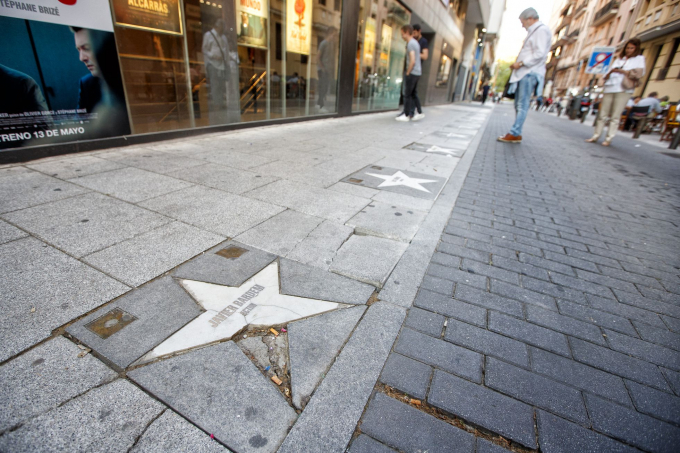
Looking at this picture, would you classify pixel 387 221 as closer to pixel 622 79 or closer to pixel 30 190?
pixel 30 190

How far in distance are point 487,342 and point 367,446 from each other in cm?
98

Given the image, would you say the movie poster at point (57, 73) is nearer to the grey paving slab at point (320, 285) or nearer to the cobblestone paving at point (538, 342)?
the grey paving slab at point (320, 285)

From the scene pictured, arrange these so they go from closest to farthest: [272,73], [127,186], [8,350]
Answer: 1. [8,350]
2. [127,186]
3. [272,73]

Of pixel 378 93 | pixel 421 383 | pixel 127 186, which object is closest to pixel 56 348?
pixel 421 383

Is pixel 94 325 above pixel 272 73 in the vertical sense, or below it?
below

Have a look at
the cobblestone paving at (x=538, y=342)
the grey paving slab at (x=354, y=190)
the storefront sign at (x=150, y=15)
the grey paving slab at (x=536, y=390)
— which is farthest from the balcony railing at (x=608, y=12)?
the grey paving slab at (x=536, y=390)

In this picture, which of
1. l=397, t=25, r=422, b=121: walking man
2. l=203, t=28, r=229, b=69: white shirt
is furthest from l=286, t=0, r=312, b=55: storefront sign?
l=397, t=25, r=422, b=121: walking man

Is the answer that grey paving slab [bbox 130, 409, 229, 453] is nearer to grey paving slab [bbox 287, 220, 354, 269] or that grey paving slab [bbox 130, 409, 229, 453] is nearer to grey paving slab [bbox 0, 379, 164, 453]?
grey paving slab [bbox 0, 379, 164, 453]

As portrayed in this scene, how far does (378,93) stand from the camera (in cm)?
1384

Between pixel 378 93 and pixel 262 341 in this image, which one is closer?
pixel 262 341

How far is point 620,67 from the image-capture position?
7.84 m

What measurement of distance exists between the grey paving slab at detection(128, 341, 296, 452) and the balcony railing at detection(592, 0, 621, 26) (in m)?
43.9

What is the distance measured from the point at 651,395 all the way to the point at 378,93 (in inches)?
547

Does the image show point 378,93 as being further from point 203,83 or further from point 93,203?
point 93,203
